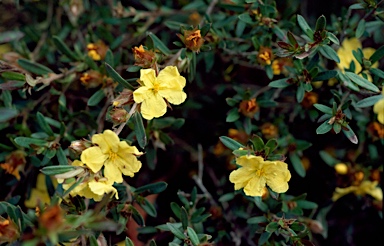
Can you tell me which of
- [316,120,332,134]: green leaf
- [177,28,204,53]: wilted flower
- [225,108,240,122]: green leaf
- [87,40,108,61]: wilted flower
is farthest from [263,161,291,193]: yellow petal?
[87,40,108,61]: wilted flower

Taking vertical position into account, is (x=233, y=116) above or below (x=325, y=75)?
below

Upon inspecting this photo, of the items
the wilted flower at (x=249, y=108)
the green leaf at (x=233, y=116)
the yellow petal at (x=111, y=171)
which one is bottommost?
the green leaf at (x=233, y=116)

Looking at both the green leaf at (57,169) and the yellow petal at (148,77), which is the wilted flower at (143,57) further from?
the green leaf at (57,169)

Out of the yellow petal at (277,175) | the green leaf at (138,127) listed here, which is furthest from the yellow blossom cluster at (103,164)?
the yellow petal at (277,175)

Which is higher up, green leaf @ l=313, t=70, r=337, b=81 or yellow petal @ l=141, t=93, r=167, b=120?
yellow petal @ l=141, t=93, r=167, b=120

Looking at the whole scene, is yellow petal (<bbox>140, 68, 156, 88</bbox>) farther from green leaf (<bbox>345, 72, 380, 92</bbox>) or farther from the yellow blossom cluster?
green leaf (<bbox>345, 72, 380, 92</bbox>)

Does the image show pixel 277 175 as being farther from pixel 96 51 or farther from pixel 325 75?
pixel 96 51

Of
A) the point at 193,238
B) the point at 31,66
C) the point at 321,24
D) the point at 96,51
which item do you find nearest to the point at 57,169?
the point at 193,238
